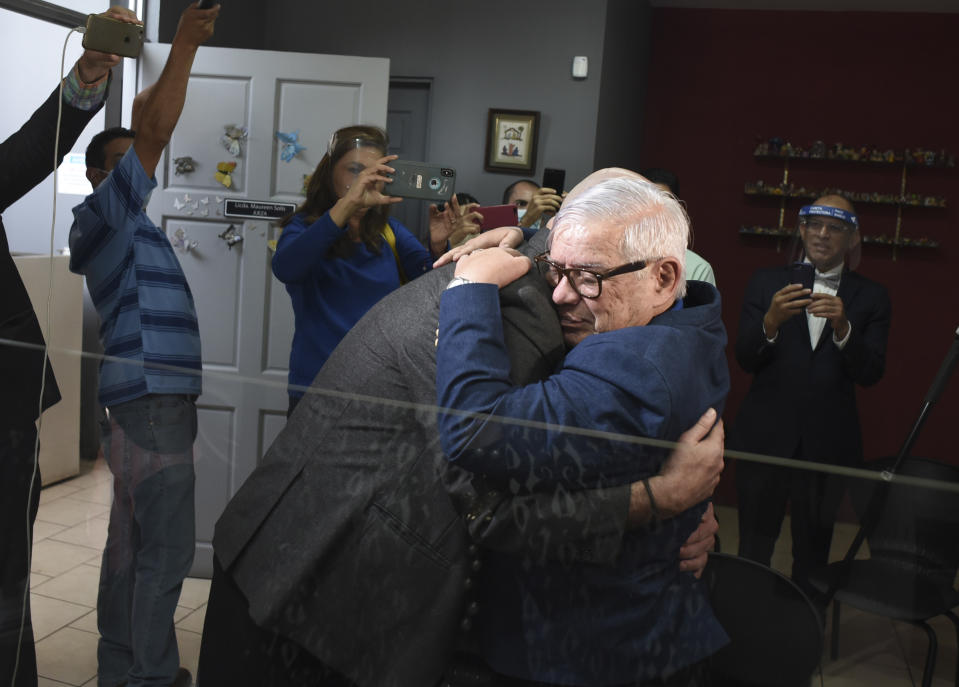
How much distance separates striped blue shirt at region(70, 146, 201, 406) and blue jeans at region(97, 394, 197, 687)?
19 mm

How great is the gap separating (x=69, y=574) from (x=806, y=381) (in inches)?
23.5

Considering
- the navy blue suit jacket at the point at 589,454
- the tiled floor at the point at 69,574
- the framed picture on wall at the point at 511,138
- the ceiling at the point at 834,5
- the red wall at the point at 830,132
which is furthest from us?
the framed picture on wall at the point at 511,138

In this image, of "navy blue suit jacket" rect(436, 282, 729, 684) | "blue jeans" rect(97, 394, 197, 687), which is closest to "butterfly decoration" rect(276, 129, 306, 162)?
"blue jeans" rect(97, 394, 197, 687)

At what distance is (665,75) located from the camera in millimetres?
1856

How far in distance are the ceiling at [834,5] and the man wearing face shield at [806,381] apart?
2.53ft

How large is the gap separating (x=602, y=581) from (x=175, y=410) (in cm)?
34

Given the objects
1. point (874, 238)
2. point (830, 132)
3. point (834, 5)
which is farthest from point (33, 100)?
point (834, 5)

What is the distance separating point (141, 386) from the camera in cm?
58

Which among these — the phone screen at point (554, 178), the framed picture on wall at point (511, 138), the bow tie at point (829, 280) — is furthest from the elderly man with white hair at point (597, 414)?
the framed picture on wall at point (511, 138)

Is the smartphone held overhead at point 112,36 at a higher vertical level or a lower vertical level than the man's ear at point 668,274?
higher

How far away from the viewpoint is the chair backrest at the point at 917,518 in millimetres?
420

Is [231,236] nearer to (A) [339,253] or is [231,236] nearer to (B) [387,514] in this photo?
(A) [339,253]

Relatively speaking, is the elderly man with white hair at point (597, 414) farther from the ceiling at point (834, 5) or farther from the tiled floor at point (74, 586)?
the ceiling at point (834, 5)

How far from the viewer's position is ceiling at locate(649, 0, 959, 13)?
→ 45.3 inches
